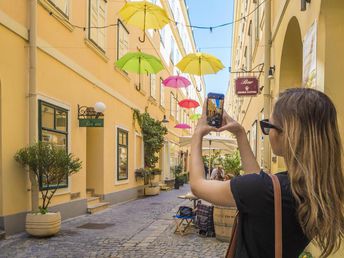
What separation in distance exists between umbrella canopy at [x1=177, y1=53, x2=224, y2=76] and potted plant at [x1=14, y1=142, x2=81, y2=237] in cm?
596

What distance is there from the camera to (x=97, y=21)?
44.5ft

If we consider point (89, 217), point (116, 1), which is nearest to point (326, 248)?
point (89, 217)

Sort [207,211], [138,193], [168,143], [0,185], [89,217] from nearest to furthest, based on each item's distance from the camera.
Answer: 1. [0,185]
2. [207,211]
3. [89,217]
4. [138,193]
5. [168,143]

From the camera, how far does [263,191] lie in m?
1.45

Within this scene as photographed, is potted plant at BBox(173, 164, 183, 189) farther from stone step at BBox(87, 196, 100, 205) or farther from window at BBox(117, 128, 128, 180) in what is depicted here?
Answer: stone step at BBox(87, 196, 100, 205)

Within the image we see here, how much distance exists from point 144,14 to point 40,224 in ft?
18.6

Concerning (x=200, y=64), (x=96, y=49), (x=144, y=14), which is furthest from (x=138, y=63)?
(x=144, y=14)

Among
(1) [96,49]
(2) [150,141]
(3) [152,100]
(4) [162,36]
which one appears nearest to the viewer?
(1) [96,49]

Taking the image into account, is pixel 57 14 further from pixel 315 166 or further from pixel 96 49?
pixel 315 166

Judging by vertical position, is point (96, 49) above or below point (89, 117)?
A: above

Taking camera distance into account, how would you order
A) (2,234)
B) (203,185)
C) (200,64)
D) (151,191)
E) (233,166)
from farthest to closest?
1. (151,191)
2. (233,166)
3. (200,64)
4. (2,234)
5. (203,185)

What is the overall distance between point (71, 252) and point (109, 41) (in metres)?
9.16

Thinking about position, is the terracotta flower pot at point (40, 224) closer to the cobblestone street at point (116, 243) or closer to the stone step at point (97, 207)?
the cobblestone street at point (116, 243)

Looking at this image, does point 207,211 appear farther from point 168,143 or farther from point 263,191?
point 168,143
